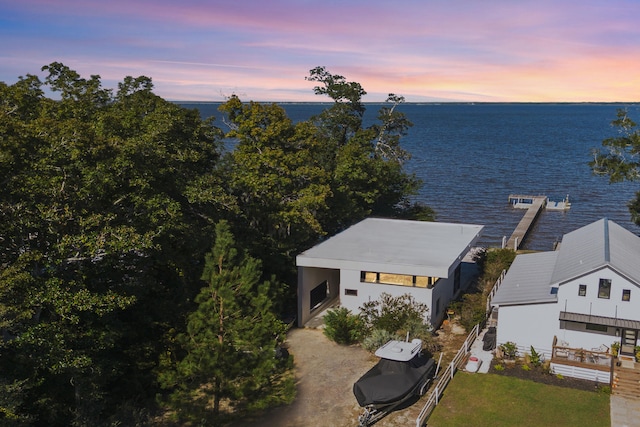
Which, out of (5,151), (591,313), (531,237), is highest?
(5,151)

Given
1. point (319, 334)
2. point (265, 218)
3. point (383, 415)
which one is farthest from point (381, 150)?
point (383, 415)

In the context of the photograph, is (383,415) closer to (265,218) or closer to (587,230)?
(265,218)

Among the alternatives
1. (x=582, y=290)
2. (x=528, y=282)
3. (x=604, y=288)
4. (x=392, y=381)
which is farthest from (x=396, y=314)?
(x=604, y=288)

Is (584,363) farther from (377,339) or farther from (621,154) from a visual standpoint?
(621,154)

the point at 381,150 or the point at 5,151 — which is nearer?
the point at 5,151

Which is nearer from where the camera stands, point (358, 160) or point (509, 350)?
point (509, 350)

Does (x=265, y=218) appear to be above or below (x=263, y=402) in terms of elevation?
above

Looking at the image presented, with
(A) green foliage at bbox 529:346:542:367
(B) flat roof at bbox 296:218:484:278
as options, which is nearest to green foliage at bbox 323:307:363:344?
(B) flat roof at bbox 296:218:484:278
